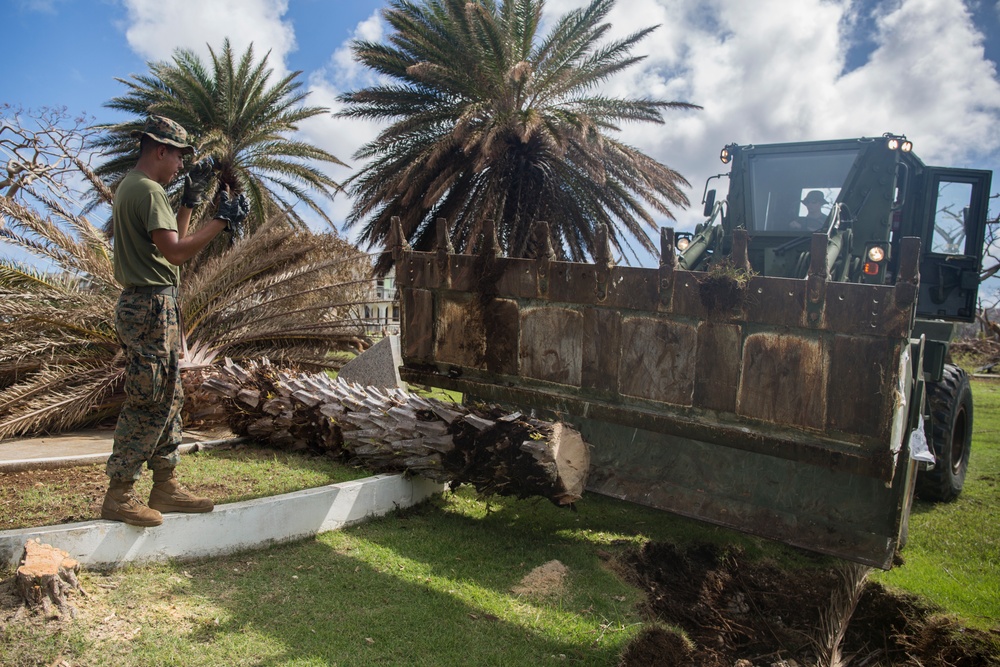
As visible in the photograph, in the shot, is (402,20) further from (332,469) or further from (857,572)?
(857,572)

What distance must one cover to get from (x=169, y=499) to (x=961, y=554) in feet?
17.6

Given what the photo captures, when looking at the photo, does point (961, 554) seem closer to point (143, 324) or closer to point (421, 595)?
point (421, 595)

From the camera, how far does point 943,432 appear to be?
20.7 ft

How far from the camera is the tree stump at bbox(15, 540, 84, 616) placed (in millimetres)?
3373

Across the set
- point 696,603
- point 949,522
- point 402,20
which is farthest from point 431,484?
point 402,20

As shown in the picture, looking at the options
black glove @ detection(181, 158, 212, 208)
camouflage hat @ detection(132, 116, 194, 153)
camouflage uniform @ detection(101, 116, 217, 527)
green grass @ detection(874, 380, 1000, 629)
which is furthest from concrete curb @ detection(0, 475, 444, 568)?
green grass @ detection(874, 380, 1000, 629)

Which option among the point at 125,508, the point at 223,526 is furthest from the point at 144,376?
the point at 223,526

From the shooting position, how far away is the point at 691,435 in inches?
169

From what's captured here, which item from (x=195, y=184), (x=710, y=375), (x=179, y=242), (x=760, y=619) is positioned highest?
(x=195, y=184)

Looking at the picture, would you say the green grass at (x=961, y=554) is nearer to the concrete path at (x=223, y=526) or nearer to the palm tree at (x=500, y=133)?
the concrete path at (x=223, y=526)

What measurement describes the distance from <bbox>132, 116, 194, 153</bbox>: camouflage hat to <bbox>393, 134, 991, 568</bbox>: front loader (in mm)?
1842

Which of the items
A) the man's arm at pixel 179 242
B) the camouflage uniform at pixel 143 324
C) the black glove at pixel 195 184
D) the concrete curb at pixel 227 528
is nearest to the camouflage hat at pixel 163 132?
the camouflage uniform at pixel 143 324

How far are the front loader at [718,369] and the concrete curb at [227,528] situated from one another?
933 millimetres

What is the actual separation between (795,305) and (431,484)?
3.06 metres
